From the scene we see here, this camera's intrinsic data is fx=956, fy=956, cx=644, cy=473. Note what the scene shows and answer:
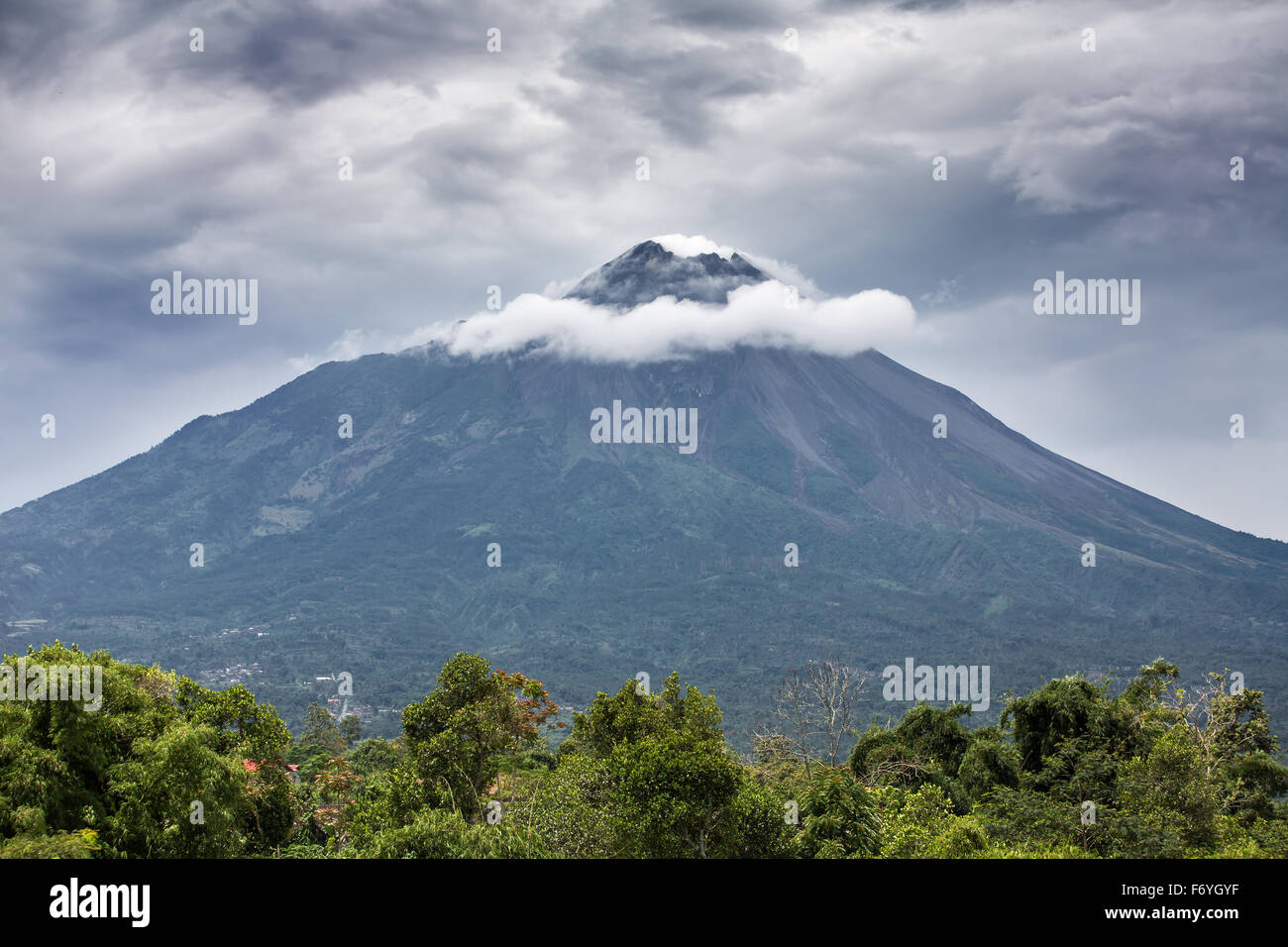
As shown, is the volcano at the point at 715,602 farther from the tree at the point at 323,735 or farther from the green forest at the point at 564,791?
the green forest at the point at 564,791

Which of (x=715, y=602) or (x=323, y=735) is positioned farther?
(x=715, y=602)

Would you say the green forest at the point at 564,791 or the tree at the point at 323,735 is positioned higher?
the green forest at the point at 564,791

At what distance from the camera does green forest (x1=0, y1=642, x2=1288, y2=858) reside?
13.9 metres

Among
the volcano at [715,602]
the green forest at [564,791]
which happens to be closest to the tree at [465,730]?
the green forest at [564,791]

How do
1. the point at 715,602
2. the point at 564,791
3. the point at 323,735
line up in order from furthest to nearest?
the point at 715,602 → the point at 323,735 → the point at 564,791

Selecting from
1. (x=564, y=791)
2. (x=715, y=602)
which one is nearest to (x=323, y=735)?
(x=564, y=791)

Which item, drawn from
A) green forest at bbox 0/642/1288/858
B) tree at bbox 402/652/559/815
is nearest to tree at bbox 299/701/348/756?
green forest at bbox 0/642/1288/858

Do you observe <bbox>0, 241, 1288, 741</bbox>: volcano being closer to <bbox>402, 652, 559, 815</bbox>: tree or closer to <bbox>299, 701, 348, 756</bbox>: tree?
<bbox>299, 701, 348, 756</bbox>: tree

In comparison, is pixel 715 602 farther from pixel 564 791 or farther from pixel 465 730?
pixel 465 730

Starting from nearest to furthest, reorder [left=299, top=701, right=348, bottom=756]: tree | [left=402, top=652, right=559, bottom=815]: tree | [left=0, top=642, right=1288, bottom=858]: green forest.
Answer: [left=0, top=642, right=1288, bottom=858]: green forest, [left=402, top=652, right=559, bottom=815]: tree, [left=299, top=701, right=348, bottom=756]: tree

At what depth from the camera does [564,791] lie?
1686 cm

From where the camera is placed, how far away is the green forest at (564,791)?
13945 mm
